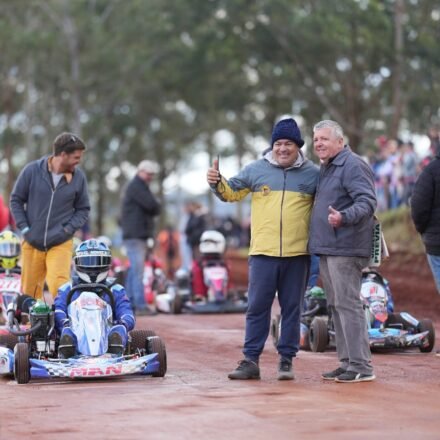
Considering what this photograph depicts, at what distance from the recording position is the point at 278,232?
406 inches

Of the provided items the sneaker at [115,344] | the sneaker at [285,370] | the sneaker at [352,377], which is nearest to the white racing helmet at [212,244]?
the sneaker at [115,344]

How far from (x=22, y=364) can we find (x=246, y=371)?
1.90 meters

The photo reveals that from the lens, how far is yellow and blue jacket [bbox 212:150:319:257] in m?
10.3

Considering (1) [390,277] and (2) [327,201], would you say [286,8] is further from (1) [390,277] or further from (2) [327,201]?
(2) [327,201]

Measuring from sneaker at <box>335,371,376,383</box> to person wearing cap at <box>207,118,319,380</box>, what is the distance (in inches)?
18.1

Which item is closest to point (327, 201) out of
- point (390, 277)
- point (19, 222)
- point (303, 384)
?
point (303, 384)

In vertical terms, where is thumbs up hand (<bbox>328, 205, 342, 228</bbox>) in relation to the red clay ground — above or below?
above

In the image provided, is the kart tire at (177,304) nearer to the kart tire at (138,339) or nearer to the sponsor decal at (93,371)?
the kart tire at (138,339)

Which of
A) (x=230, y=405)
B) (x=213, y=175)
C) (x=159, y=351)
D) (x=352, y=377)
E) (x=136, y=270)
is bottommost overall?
(x=230, y=405)

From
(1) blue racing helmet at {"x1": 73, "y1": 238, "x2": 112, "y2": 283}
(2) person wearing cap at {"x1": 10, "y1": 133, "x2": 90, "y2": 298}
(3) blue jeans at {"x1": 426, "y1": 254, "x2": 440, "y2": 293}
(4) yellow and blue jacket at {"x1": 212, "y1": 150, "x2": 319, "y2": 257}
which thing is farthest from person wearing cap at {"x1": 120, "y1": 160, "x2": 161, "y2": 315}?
(4) yellow and blue jacket at {"x1": 212, "y1": 150, "x2": 319, "y2": 257}

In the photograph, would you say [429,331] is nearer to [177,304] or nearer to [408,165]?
[177,304]

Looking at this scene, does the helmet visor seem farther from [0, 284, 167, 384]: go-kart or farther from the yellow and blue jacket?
the yellow and blue jacket

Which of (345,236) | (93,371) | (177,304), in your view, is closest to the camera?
(345,236)

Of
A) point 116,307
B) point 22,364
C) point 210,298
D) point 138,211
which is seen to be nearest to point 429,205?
point 116,307
